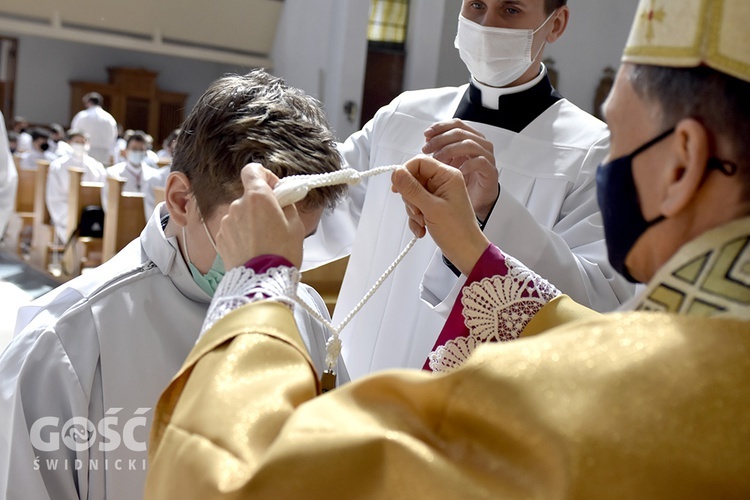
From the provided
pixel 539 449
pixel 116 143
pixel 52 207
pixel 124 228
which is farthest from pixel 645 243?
pixel 116 143

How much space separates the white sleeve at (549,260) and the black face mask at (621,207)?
0.77 metres

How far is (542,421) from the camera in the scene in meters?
0.86

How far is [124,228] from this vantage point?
621cm

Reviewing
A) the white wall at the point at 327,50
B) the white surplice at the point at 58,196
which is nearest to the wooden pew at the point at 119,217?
the white surplice at the point at 58,196

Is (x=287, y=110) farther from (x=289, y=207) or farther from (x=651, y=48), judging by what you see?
(x=651, y=48)

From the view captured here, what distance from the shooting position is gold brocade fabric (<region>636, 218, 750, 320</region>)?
3.00 feet

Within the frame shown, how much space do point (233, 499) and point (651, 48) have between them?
0.72 meters

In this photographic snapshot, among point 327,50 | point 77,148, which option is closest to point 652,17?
point 77,148

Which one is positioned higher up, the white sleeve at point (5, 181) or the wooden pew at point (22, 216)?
the white sleeve at point (5, 181)

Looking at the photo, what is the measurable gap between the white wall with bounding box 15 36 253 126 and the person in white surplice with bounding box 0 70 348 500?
15.2 meters

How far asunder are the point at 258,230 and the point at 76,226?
676 centimetres

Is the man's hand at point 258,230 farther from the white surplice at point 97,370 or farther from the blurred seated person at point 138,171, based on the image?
the blurred seated person at point 138,171

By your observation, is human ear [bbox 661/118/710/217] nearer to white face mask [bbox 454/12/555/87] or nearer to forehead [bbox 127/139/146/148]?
white face mask [bbox 454/12/555/87]

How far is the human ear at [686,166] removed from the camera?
93cm
